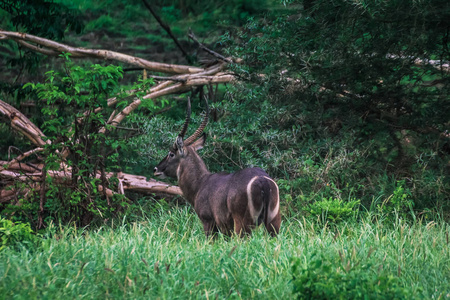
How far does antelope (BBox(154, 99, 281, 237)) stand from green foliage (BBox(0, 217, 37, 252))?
2156mm

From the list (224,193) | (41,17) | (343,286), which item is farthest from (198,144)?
(41,17)

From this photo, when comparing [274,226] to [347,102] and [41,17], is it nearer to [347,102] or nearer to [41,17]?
[347,102]

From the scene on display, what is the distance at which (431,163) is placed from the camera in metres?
8.27

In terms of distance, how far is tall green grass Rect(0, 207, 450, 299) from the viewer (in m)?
4.04

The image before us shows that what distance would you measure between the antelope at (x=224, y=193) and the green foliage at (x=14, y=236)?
2156 mm

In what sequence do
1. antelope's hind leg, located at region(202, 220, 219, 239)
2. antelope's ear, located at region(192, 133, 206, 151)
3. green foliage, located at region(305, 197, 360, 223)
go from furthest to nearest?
antelope's ear, located at region(192, 133, 206, 151), green foliage, located at region(305, 197, 360, 223), antelope's hind leg, located at region(202, 220, 219, 239)

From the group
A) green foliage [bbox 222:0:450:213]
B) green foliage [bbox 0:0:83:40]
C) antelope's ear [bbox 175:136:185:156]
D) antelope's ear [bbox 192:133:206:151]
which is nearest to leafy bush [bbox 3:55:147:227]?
antelope's ear [bbox 175:136:185:156]

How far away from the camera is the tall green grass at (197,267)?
4.04 metres

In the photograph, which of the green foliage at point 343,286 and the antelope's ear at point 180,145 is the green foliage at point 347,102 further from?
the green foliage at point 343,286

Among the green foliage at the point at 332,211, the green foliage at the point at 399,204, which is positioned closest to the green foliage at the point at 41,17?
the green foliage at the point at 332,211

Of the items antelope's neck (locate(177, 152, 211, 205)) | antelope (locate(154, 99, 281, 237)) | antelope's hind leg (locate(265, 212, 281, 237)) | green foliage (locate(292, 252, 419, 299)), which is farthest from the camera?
antelope's neck (locate(177, 152, 211, 205))

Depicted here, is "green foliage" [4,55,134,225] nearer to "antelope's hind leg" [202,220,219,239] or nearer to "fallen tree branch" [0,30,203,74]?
"antelope's hind leg" [202,220,219,239]

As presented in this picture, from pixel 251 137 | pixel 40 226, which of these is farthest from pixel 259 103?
pixel 40 226

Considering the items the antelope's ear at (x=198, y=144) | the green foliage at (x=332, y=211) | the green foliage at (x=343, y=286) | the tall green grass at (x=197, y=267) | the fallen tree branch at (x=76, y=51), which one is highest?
the fallen tree branch at (x=76, y=51)
